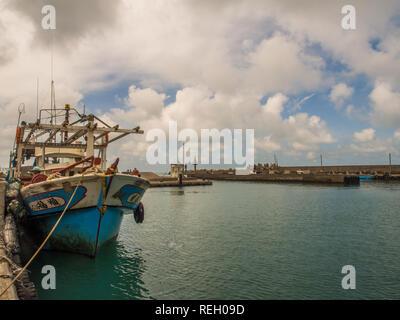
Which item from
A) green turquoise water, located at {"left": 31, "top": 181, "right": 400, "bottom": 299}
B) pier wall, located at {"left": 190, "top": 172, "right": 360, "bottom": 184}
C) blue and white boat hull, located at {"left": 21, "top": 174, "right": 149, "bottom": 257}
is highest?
blue and white boat hull, located at {"left": 21, "top": 174, "right": 149, "bottom": 257}

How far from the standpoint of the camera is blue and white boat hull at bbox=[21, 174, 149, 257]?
38.9 feet

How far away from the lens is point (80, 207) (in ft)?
39.7

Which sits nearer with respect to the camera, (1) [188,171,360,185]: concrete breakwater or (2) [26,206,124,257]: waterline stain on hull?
(2) [26,206,124,257]: waterline stain on hull

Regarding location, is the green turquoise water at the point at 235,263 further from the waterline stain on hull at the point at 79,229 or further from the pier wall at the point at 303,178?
the pier wall at the point at 303,178

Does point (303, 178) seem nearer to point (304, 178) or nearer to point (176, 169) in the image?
point (304, 178)

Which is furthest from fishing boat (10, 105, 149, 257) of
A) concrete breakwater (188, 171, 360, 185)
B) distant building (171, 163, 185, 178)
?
concrete breakwater (188, 171, 360, 185)

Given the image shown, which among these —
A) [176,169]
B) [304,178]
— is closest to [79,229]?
[176,169]

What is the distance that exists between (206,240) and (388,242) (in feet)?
36.5

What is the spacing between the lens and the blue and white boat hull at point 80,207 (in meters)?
11.9

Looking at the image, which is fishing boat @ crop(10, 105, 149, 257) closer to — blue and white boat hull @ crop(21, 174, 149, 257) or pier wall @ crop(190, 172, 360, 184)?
blue and white boat hull @ crop(21, 174, 149, 257)
